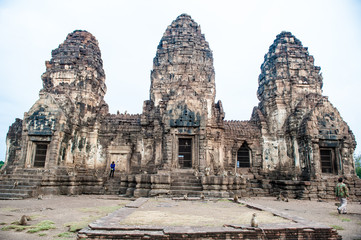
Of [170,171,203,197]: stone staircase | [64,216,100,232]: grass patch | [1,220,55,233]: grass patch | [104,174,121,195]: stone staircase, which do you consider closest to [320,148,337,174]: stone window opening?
[170,171,203,197]: stone staircase

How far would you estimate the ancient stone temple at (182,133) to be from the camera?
15109mm

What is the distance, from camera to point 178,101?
15953 millimetres

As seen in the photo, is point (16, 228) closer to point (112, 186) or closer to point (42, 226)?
point (42, 226)

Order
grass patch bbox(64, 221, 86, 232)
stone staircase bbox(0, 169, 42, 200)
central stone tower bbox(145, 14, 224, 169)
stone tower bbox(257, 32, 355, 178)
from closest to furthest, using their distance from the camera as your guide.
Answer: grass patch bbox(64, 221, 86, 232)
stone staircase bbox(0, 169, 42, 200)
central stone tower bbox(145, 14, 224, 169)
stone tower bbox(257, 32, 355, 178)

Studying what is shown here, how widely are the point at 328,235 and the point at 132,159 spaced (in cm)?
1447

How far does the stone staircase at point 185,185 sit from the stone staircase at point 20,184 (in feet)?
24.3

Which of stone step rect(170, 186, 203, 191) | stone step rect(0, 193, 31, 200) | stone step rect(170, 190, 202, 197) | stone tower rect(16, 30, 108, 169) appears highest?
stone tower rect(16, 30, 108, 169)

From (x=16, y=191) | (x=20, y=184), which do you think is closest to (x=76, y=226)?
(x=16, y=191)

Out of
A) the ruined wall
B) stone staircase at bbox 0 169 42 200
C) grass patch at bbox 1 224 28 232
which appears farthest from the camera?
the ruined wall

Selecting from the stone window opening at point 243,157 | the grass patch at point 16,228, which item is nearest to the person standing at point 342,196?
the stone window opening at point 243,157

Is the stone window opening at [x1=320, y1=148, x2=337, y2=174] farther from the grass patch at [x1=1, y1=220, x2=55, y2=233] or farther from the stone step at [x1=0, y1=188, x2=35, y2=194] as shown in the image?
the stone step at [x1=0, y1=188, x2=35, y2=194]

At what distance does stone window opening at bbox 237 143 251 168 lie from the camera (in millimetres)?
18984

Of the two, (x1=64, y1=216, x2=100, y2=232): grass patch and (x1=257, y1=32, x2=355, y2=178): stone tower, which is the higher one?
(x1=257, y1=32, x2=355, y2=178): stone tower

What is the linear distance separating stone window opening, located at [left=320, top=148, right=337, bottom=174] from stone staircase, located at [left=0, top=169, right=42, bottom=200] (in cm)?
1736
